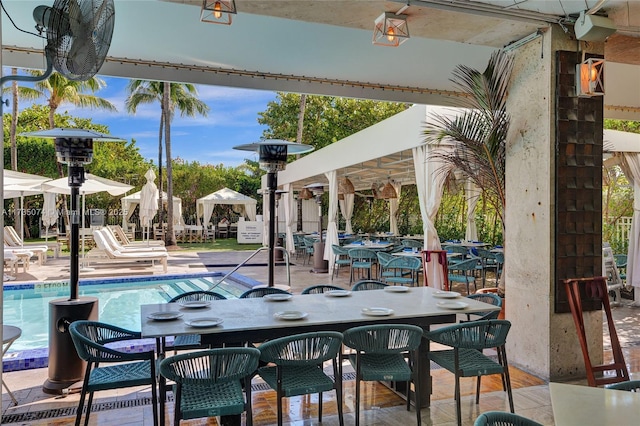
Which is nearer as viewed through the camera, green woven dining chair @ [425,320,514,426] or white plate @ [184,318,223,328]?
white plate @ [184,318,223,328]

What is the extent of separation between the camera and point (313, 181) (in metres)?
17.0

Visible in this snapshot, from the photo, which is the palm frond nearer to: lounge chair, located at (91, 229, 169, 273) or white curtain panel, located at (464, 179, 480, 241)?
white curtain panel, located at (464, 179, 480, 241)

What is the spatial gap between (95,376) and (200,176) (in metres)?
24.4

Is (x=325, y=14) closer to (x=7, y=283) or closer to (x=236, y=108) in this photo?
(x=7, y=283)

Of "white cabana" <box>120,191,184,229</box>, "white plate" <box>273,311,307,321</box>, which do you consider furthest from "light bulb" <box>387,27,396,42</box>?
"white cabana" <box>120,191,184,229</box>

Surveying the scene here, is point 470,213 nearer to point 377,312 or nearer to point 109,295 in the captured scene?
point 109,295

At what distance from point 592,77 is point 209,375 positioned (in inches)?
153

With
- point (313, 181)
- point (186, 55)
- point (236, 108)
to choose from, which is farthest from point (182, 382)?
point (236, 108)

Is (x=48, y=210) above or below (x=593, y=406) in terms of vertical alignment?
above

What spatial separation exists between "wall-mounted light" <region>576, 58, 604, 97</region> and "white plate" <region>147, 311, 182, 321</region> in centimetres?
380

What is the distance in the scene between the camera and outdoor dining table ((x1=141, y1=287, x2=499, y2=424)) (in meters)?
3.05

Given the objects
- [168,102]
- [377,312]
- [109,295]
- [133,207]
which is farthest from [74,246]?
[133,207]

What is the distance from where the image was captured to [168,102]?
19.1m

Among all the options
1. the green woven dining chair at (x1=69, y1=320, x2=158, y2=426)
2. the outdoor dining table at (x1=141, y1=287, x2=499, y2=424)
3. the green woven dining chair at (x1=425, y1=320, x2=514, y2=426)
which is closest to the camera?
the green woven dining chair at (x1=69, y1=320, x2=158, y2=426)
